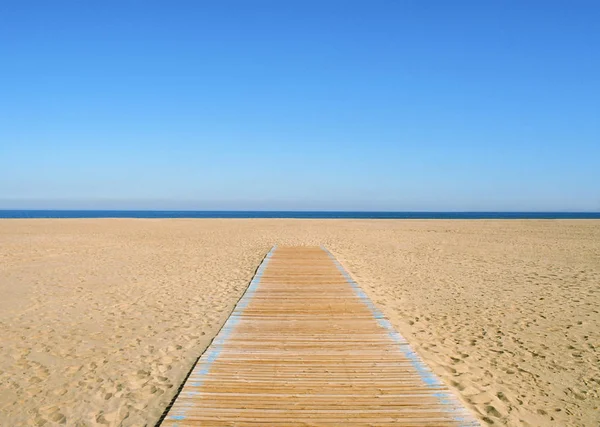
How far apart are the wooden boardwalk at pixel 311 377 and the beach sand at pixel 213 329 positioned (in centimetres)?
48

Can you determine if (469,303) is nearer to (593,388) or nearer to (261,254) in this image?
(593,388)

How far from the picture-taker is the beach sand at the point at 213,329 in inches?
172

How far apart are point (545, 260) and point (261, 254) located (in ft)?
37.5

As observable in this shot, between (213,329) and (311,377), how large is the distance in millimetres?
2958

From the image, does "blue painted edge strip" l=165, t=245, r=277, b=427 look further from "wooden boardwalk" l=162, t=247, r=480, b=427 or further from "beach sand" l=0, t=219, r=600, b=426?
"beach sand" l=0, t=219, r=600, b=426

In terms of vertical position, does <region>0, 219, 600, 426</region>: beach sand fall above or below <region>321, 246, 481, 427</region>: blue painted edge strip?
below

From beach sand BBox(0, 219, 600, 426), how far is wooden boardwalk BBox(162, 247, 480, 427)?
476 millimetres

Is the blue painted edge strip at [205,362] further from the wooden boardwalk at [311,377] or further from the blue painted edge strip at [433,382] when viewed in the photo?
the blue painted edge strip at [433,382]

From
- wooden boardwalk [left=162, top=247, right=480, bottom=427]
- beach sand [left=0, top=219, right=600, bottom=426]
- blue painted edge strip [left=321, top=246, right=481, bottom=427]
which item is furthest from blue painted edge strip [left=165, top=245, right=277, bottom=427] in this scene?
blue painted edge strip [left=321, top=246, right=481, bottom=427]

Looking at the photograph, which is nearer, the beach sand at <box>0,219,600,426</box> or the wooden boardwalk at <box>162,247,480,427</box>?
the wooden boardwalk at <box>162,247,480,427</box>

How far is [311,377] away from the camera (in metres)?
4.41

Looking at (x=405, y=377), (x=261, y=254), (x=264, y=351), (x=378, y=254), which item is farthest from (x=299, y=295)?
(x=378, y=254)

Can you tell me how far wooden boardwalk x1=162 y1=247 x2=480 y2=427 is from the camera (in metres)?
3.62

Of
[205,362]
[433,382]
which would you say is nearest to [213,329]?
[205,362]
